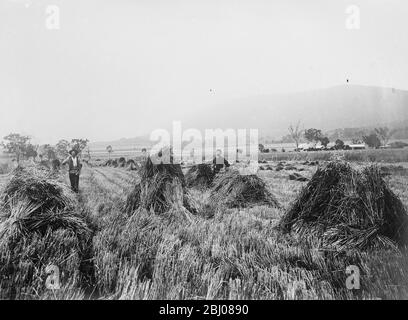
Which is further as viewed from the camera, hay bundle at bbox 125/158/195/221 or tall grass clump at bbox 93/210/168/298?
hay bundle at bbox 125/158/195/221

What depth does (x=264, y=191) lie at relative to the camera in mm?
11844

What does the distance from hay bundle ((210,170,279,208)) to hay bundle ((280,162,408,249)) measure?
344 centimetres

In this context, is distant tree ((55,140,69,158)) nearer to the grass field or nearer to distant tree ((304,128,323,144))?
distant tree ((304,128,323,144))

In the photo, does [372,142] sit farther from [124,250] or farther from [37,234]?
[37,234]

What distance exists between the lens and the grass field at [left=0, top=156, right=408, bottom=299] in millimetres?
5523

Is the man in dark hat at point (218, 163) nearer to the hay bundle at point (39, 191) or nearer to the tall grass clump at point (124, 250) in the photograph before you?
the tall grass clump at point (124, 250)

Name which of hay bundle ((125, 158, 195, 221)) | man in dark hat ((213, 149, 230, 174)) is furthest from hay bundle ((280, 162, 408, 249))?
man in dark hat ((213, 149, 230, 174))

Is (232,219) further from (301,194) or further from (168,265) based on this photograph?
(168,265)

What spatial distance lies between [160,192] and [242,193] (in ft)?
10.7

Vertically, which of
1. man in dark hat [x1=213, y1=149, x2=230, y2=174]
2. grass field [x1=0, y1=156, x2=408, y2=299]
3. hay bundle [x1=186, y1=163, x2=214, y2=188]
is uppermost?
man in dark hat [x1=213, y1=149, x2=230, y2=174]

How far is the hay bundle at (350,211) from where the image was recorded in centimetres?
688

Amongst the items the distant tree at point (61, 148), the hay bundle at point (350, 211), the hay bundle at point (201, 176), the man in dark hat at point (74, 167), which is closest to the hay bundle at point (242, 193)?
the hay bundle at point (201, 176)
